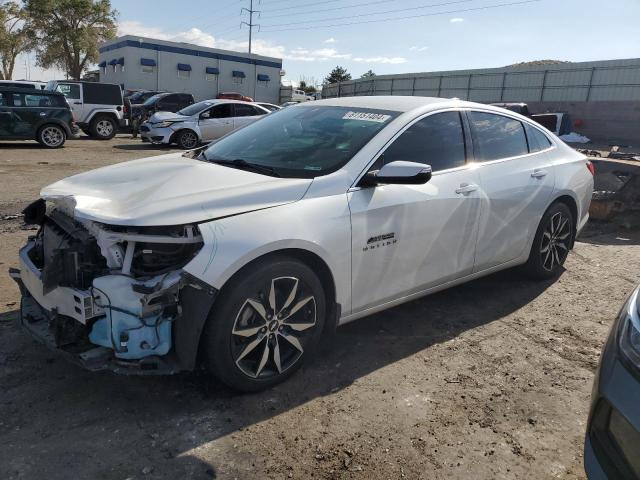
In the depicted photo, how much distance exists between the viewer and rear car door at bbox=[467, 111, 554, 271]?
13.1 feet

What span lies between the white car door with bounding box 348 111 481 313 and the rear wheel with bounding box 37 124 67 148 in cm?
1380

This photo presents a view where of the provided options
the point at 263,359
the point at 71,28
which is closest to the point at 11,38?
the point at 71,28

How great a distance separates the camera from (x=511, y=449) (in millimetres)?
2617

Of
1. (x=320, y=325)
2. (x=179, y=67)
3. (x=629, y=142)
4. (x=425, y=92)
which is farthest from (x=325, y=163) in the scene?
(x=179, y=67)

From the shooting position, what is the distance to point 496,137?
425 cm

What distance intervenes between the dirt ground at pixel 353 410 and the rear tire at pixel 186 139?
1245cm

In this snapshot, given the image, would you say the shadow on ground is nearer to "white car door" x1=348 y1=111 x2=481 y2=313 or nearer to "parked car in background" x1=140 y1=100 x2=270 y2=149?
"white car door" x1=348 y1=111 x2=481 y2=313

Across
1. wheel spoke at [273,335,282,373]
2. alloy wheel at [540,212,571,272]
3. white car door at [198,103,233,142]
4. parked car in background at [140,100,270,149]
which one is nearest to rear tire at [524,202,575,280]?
alloy wheel at [540,212,571,272]

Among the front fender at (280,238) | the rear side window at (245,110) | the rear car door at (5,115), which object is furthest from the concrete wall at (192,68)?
the front fender at (280,238)

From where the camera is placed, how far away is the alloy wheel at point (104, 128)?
1886 cm

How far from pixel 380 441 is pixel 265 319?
859mm

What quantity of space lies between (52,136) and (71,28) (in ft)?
124

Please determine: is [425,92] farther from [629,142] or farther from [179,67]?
[179,67]

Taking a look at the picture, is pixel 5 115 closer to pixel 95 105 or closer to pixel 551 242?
pixel 95 105
